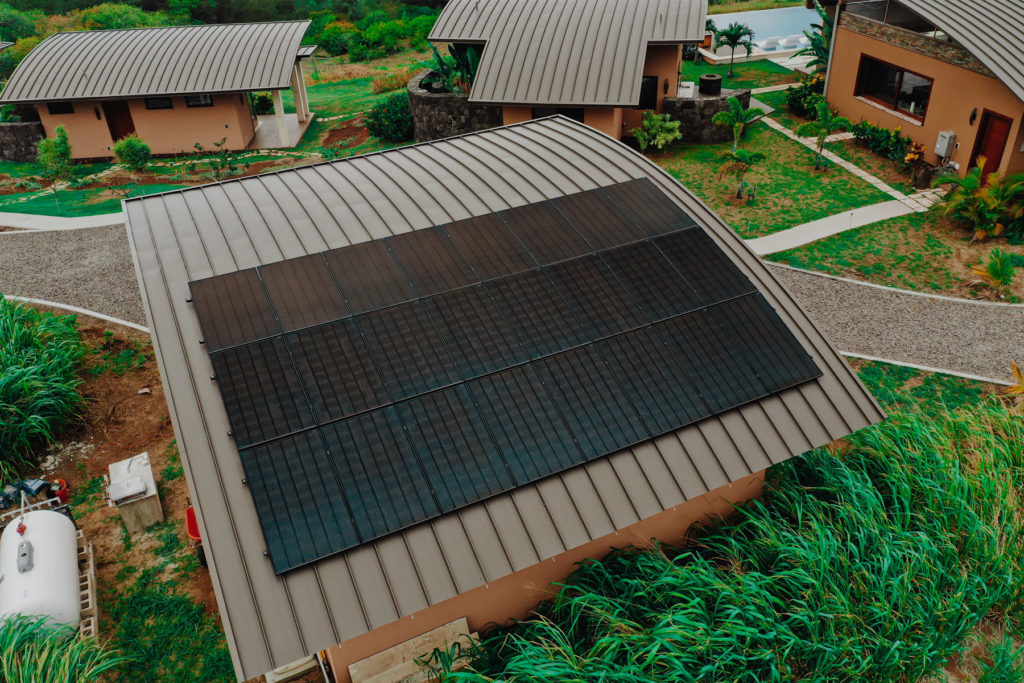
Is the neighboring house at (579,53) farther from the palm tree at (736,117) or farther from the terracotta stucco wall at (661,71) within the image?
the palm tree at (736,117)

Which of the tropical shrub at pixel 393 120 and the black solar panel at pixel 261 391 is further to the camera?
the tropical shrub at pixel 393 120

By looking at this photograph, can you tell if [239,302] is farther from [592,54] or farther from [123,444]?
[592,54]

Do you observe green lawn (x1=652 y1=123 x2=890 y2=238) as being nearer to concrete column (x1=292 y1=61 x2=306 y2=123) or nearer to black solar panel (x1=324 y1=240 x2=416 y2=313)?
black solar panel (x1=324 y1=240 x2=416 y2=313)

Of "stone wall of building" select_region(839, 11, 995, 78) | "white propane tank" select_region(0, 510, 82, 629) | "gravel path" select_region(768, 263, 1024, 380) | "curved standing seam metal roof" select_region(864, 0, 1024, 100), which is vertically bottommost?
"gravel path" select_region(768, 263, 1024, 380)

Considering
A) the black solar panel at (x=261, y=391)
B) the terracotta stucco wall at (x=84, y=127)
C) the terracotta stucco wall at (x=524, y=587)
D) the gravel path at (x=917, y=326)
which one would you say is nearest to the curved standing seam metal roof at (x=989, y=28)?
the gravel path at (x=917, y=326)

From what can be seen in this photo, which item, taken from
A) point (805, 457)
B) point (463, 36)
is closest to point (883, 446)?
point (805, 457)

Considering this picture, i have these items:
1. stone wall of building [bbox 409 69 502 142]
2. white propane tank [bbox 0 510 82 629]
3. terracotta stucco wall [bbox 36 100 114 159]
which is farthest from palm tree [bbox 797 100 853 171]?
terracotta stucco wall [bbox 36 100 114 159]
